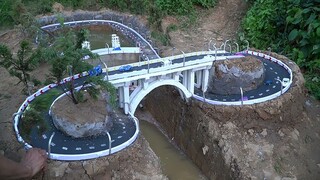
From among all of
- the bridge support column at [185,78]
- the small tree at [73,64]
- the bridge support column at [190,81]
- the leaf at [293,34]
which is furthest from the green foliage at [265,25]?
the small tree at [73,64]

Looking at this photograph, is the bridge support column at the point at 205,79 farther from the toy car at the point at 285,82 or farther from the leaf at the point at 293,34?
the leaf at the point at 293,34

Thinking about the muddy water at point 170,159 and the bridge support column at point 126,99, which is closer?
the bridge support column at point 126,99

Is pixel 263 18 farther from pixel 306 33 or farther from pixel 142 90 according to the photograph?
pixel 142 90

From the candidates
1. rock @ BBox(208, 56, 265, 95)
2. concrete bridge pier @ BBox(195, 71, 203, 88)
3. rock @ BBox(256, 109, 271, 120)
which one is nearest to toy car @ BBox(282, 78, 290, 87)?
rock @ BBox(208, 56, 265, 95)

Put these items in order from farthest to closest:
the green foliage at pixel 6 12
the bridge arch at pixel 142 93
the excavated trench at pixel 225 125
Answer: the green foliage at pixel 6 12
the bridge arch at pixel 142 93
the excavated trench at pixel 225 125

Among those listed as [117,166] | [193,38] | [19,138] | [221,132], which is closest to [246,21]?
[193,38]
